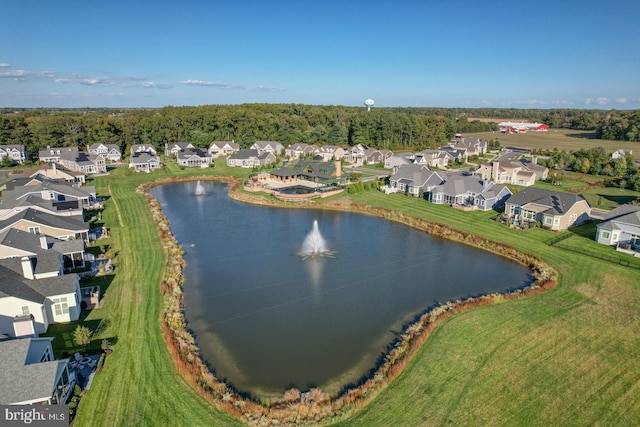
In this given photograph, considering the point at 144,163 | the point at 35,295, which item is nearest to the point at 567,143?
the point at 144,163

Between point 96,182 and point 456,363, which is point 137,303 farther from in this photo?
point 96,182

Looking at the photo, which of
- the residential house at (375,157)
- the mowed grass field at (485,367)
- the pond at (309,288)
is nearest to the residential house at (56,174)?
the pond at (309,288)

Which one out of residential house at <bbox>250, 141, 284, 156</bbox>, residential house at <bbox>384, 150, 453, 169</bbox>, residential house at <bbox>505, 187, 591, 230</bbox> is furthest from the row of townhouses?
residential house at <bbox>250, 141, 284, 156</bbox>

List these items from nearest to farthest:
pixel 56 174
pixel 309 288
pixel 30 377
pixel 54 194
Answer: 1. pixel 30 377
2. pixel 309 288
3. pixel 54 194
4. pixel 56 174

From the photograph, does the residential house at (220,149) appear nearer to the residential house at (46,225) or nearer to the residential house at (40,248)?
the residential house at (46,225)

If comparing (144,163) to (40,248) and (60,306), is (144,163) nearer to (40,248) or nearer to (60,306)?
(40,248)

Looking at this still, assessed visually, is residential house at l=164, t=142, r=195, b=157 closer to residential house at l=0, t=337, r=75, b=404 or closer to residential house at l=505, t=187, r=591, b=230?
residential house at l=505, t=187, r=591, b=230
